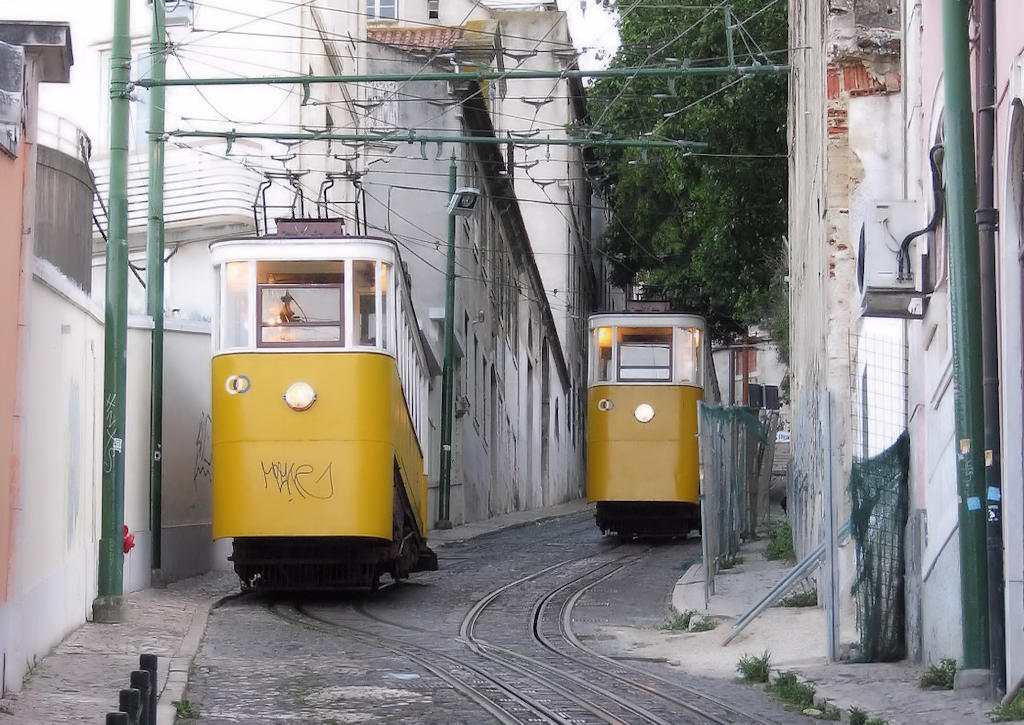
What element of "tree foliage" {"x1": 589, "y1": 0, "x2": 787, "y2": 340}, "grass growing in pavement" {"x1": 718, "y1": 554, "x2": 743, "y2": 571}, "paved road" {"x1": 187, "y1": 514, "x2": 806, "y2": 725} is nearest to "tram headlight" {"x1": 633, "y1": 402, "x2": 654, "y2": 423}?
"tree foliage" {"x1": 589, "y1": 0, "x2": 787, "y2": 340}

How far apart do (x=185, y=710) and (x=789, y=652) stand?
4514 mm

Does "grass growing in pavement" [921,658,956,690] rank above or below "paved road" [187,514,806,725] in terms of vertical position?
above

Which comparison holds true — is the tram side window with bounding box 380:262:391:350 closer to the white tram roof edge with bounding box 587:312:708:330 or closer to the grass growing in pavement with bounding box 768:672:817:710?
the grass growing in pavement with bounding box 768:672:817:710

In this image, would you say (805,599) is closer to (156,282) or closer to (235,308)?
(235,308)

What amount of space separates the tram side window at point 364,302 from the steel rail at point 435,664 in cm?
257

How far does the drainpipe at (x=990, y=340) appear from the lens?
327 inches

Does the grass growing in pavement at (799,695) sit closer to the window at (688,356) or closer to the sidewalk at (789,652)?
the sidewalk at (789,652)

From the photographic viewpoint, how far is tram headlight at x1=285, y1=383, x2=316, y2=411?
591 inches

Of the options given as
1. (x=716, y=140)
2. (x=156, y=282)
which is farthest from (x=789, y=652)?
(x=716, y=140)

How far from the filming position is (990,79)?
8.52 m

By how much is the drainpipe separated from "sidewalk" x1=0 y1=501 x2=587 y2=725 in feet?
13.7

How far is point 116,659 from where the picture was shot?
11.2 m

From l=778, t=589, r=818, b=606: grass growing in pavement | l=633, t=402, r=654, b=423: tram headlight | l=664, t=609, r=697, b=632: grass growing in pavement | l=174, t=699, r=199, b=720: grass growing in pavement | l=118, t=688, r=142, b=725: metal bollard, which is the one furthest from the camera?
l=633, t=402, r=654, b=423: tram headlight

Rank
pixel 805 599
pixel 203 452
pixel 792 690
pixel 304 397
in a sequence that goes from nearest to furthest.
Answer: pixel 792 690
pixel 805 599
pixel 304 397
pixel 203 452
